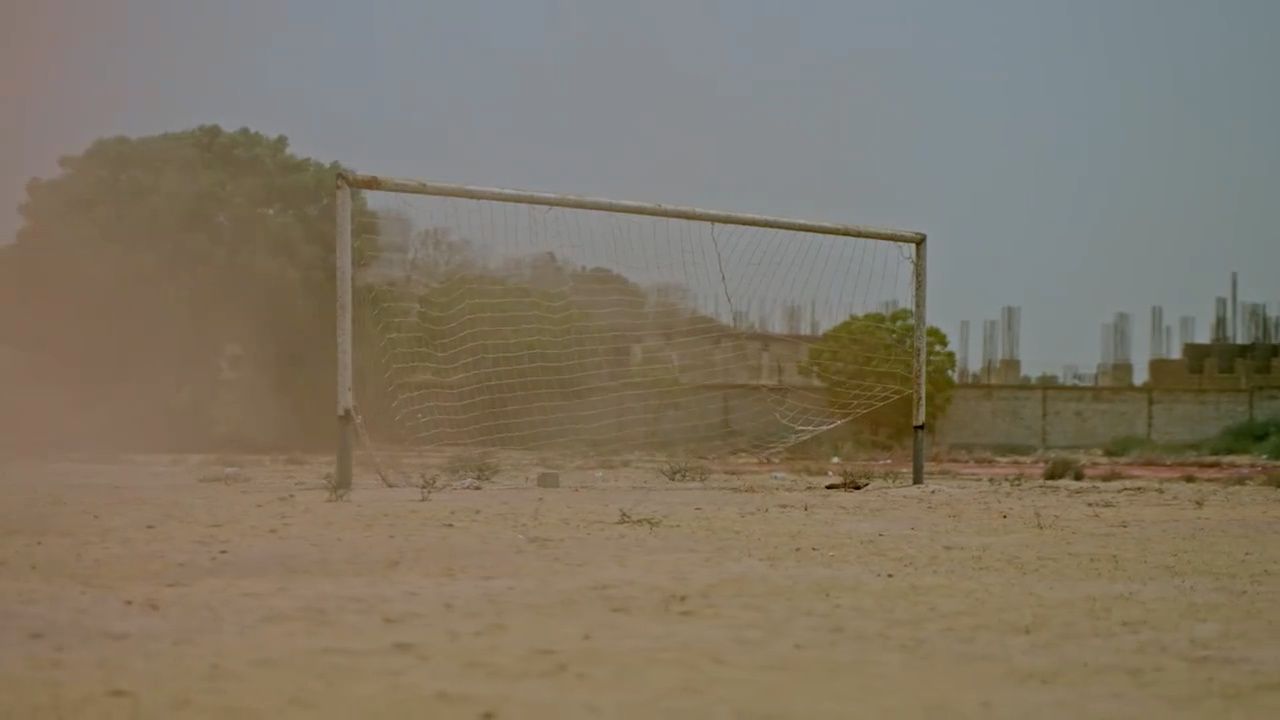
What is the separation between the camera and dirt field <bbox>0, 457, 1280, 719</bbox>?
161 inches

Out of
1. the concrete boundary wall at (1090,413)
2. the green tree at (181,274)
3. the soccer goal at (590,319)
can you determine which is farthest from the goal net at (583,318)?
the concrete boundary wall at (1090,413)

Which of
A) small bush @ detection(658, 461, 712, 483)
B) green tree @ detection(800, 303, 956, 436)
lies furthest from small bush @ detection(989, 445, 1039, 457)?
small bush @ detection(658, 461, 712, 483)

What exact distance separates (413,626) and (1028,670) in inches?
91.4

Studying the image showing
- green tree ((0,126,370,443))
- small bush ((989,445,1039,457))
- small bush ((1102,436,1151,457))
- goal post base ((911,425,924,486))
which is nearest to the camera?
goal post base ((911,425,924,486))

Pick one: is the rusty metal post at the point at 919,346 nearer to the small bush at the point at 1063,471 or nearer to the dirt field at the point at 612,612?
the small bush at the point at 1063,471

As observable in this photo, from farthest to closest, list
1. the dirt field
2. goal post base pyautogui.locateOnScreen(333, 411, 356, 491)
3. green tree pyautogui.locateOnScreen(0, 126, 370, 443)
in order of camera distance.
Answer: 1. green tree pyautogui.locateOnScreen(0, 126, 370, 443)
2. goal post base pyautogui.locateOnScreen(333, 411, 356, 491)
3. the dirt field

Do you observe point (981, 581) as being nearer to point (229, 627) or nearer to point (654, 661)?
point (654, 661)

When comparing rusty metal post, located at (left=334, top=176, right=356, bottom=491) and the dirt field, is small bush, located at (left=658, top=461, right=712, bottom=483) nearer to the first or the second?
rusty metal post, located at (left=334, top=176, right=356, bottom=491)

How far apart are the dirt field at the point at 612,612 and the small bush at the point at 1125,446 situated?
71.6ft

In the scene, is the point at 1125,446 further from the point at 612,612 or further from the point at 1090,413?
the point at 612,612

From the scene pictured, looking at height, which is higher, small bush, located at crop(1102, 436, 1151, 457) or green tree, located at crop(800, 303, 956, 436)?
green tree, located at crop(800, 303, 956, 436)

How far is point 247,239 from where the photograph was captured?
2862cm

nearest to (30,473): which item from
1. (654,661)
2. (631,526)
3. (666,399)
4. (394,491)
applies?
(394,491)

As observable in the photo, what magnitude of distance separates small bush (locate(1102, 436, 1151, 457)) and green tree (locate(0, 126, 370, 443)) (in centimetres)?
1869
